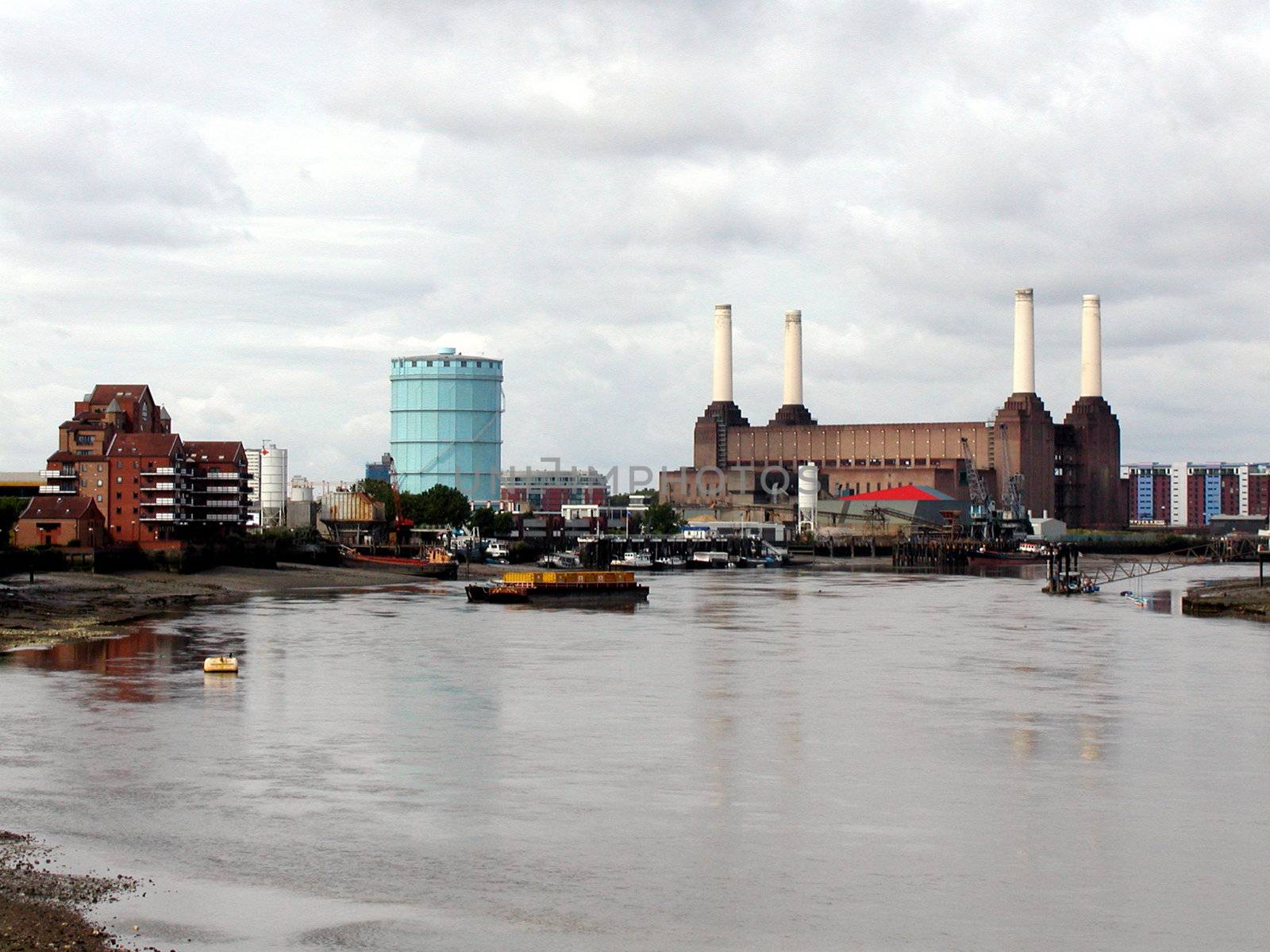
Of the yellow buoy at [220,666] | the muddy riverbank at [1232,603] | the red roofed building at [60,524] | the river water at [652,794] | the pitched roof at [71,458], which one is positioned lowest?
→ the river water at [652,794]

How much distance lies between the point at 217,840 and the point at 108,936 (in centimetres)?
714

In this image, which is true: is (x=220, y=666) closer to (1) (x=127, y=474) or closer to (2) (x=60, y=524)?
(2) (x=60, y=524)

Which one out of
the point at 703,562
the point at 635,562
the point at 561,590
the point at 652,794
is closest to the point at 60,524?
the point at 561,590

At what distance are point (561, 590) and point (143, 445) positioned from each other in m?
46.1

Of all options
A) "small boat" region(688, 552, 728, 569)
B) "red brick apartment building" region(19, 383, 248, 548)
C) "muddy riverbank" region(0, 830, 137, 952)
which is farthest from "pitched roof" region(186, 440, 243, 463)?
"muddy riverbank" region(0, 830, 137, 952)

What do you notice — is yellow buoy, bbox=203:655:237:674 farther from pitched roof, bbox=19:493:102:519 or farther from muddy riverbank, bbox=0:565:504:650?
pitched roof, bbox=19:493:102:519

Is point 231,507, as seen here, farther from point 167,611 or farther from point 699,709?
point 699,709

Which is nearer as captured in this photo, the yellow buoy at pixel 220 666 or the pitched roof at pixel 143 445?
the yellow buoy at pixel 220 666

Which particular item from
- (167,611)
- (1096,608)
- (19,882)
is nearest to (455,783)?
(19,882)

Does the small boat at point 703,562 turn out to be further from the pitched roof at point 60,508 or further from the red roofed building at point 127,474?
the pitched roof at point 60,508

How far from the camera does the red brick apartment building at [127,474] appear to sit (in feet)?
439

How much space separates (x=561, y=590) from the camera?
4363 inches

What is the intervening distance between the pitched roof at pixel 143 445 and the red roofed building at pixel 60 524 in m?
7.46

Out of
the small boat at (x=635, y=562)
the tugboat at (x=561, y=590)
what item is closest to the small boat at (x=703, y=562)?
the small boat at (x=635, y=562)
